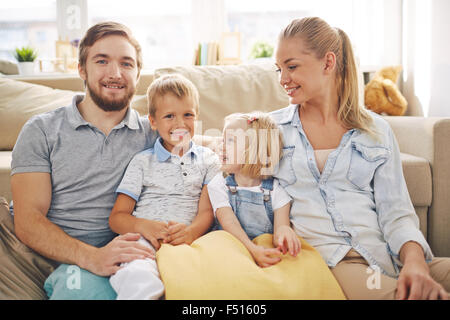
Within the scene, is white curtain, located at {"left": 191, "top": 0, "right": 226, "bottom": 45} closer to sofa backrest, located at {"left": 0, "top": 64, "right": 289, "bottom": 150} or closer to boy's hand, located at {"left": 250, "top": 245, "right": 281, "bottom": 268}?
sofa backrest, located at {"left": 0, "top": 64, "right": 289, "bottom": 150}

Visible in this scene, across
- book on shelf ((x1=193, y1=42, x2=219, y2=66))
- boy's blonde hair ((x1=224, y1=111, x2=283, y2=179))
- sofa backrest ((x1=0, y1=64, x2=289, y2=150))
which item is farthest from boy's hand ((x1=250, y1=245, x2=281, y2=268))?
book on shelf ((x1=193, y1=42, x2=219, y2=66))

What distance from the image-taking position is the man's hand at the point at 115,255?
103cm

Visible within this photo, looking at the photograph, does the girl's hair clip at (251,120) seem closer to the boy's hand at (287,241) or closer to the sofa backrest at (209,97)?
the boy's hand at (287,241)

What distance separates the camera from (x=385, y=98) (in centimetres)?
229

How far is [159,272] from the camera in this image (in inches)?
39.4

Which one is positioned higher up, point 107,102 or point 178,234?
point 107,102

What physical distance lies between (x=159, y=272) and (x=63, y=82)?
1.71 meters

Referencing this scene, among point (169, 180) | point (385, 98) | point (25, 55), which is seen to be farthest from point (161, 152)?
point (25, 55)

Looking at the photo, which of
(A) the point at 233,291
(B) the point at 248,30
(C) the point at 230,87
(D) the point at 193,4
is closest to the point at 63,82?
(C) the point at 230,87

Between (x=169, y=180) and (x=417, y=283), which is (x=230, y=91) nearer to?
(x=169, y=180)

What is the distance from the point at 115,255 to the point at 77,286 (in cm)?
12

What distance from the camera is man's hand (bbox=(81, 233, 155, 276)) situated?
1.03m

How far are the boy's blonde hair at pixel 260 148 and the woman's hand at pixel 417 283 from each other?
47cm
